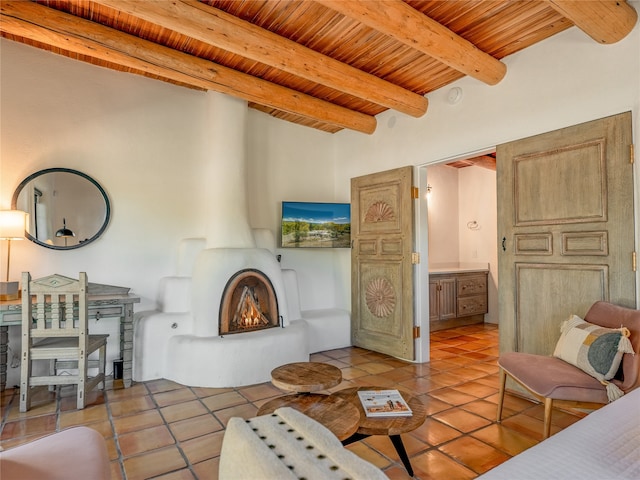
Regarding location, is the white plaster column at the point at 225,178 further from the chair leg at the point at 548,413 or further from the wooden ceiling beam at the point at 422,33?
the chair leg at the point at 548,413

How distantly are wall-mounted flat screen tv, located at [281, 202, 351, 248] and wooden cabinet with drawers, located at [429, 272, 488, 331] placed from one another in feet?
5.02

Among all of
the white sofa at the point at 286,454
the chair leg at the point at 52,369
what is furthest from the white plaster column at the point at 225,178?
the white sofa at the point at 286,454

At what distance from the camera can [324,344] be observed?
425 centimetres

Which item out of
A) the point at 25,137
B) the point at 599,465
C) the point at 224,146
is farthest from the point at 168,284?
the point at 599,465

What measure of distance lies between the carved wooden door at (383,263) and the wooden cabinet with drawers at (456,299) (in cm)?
125

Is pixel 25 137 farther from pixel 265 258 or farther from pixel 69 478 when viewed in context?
pixel 69 478

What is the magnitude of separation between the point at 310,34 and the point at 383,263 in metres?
2.46

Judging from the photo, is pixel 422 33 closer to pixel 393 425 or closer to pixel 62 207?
pixel 393 425

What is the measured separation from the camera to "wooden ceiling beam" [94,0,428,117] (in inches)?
88.4

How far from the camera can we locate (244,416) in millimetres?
2594

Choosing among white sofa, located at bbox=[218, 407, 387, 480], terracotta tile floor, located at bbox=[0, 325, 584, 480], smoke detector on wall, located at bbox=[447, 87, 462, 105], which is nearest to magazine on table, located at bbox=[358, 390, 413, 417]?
terracotta tile floor, located at bbox=[0, 325, 584, 480]

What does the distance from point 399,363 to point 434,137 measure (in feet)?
7.85

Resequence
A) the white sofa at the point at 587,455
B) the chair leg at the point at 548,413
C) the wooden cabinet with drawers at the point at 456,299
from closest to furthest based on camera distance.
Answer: the white sofa at the point at 587,455
the chair leg at the point at 548,413
the wooden cabinet with drawers at the point at 456,299

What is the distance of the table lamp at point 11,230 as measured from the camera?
9.46 ft
